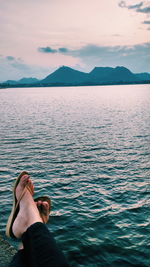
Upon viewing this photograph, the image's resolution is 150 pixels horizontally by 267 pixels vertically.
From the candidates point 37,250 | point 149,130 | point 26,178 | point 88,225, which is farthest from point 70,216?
point 149,130

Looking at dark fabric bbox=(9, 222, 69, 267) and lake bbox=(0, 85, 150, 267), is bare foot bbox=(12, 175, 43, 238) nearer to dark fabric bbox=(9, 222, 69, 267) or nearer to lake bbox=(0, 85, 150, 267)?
dark fabric bbox=(9, 222, 69, 267)

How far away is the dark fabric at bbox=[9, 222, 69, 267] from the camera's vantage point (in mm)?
3467

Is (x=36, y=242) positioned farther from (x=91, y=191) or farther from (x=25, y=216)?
(x=91, y=191)

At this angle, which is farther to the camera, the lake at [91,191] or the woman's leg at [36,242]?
the lake at [91,191]

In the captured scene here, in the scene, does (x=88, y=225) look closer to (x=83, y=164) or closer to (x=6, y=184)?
(x=6, y=184)

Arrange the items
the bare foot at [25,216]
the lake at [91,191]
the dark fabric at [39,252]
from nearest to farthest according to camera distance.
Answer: the dark fabric at [39,252], the bare foot at [25,216], the lake at [91,191]

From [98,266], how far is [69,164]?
10921mm

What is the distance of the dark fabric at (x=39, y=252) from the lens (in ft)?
11.4

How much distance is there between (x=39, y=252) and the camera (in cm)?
364

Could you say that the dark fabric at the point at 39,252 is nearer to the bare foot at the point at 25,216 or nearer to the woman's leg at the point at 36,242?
the woman's leg at the point at 36,242

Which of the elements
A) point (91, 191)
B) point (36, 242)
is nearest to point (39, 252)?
point (36, 242)

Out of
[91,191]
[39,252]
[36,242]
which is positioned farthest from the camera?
[91,191]

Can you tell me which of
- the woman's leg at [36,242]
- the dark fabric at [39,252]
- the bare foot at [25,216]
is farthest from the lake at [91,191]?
the dark fabric at [39,252]

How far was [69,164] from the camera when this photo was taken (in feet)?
59.8
